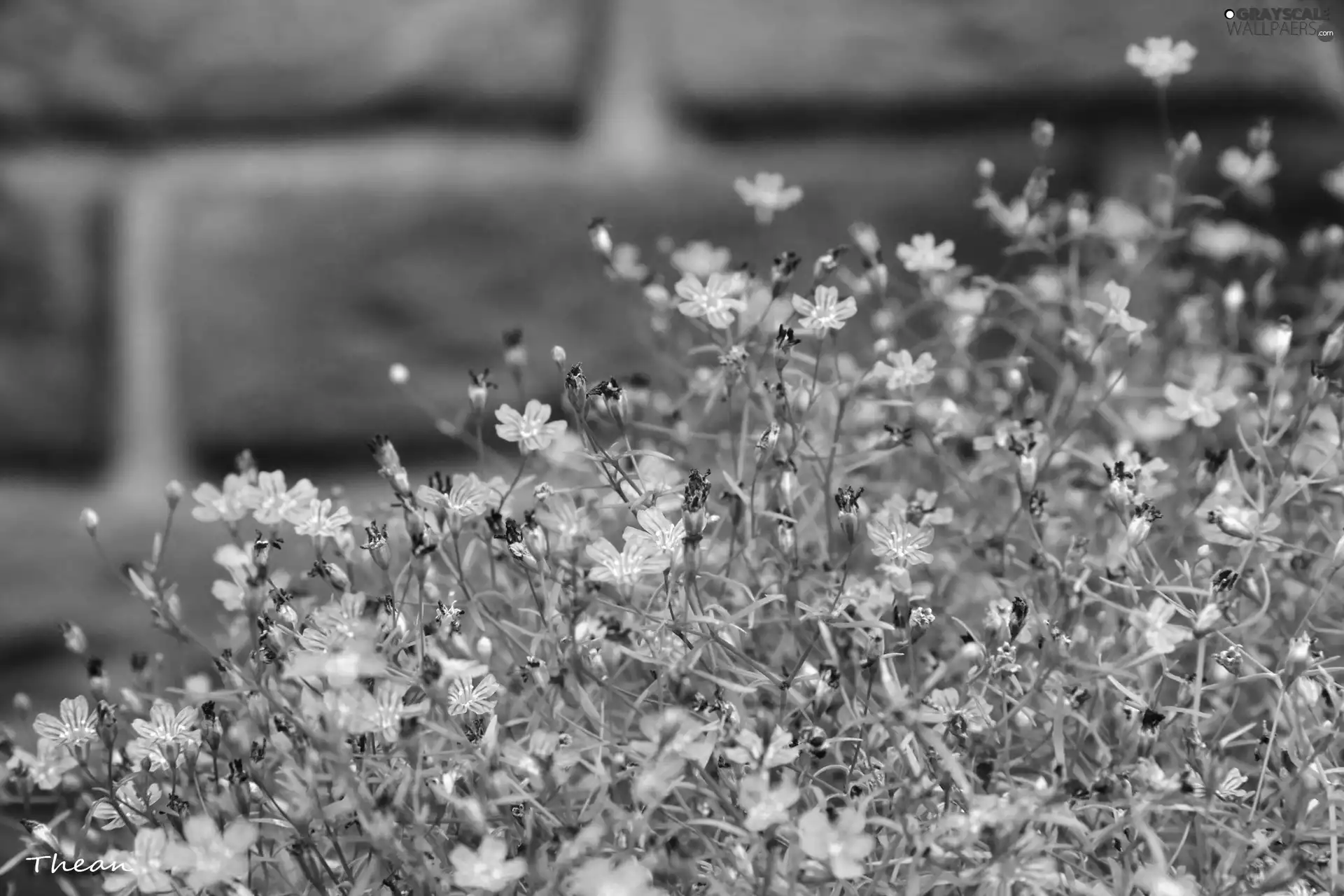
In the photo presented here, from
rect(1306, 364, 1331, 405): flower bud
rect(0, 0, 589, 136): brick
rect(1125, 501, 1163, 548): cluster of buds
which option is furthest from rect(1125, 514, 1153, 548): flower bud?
rect(0, 0, 589, 136): brick

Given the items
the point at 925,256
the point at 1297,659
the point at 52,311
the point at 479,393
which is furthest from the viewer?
the point at 52,311

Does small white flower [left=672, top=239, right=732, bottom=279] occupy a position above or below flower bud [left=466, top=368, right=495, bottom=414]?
above

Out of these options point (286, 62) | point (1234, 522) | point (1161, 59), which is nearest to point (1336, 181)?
point (1161, 59)

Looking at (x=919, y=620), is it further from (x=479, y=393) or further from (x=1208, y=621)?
(x=479, y=393)

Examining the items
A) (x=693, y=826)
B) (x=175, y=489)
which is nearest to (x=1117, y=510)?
(x=693, y=826)

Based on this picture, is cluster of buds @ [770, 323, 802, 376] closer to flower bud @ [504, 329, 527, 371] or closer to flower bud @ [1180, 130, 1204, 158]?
flower bud @ [504, 329, 527, 371]

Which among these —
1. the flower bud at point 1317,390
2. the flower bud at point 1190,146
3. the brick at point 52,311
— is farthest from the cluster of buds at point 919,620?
the brick at point 52,311
